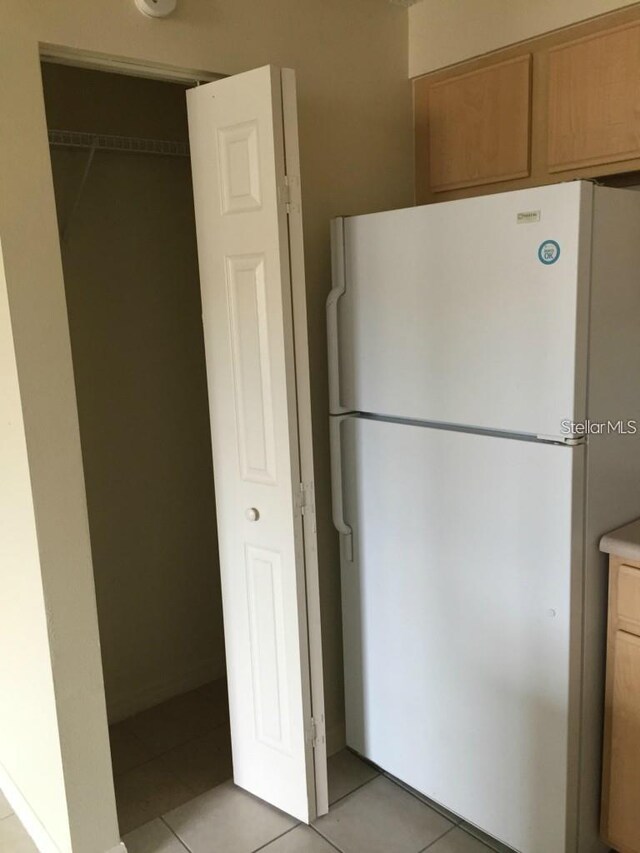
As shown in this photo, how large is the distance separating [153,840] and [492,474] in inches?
59.0

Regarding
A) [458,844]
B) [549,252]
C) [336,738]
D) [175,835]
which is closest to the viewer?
[549,252]

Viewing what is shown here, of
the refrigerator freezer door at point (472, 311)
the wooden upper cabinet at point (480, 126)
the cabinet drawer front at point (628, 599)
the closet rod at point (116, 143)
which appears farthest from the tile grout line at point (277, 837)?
the closet rod at point (116, 143)

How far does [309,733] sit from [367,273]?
4.45ft

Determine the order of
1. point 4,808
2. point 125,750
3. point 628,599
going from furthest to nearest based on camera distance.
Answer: point 125,750
point 4,808
point 628,599

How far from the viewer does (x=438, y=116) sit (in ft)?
7.98

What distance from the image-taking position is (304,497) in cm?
207

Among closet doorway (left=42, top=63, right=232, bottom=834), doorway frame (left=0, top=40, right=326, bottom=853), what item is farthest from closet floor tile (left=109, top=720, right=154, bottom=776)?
doorway frame (left=0, top=40, right=326, bottom=853)

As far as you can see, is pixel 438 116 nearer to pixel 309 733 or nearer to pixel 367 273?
pixel 367 273

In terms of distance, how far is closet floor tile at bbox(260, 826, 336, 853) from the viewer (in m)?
2.16

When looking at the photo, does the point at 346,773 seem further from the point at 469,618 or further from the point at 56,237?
the point at 56,237

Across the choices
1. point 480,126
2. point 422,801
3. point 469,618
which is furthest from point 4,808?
point 480,126

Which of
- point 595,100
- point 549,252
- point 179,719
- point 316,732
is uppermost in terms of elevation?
point 595,100

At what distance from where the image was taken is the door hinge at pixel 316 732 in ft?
7.16

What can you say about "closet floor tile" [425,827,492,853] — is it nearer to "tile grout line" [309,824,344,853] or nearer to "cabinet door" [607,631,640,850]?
"tile grout line" [309,824,344,853]
